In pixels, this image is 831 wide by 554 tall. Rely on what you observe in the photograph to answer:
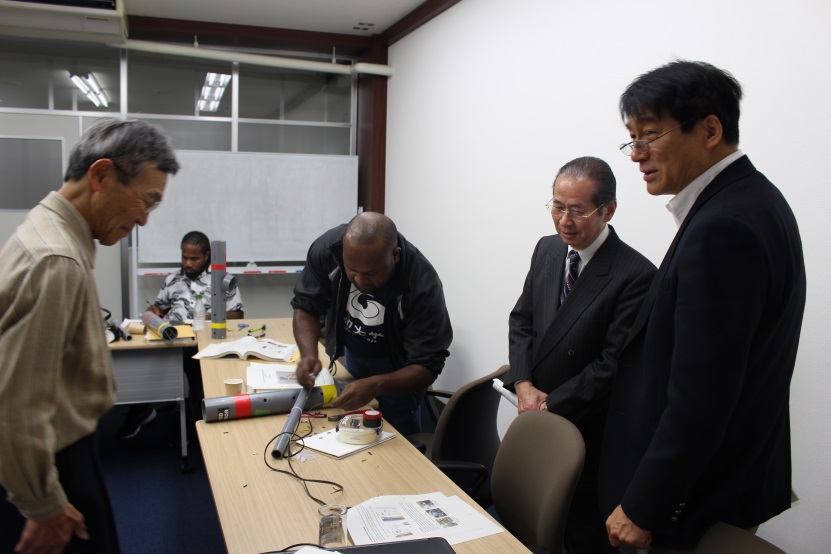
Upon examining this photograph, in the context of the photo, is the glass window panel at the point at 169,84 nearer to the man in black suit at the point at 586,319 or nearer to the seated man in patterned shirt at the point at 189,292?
the seated man in patterned shirt at the point at 189,292

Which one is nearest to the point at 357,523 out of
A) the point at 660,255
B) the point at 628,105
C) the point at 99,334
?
the point at 99,334

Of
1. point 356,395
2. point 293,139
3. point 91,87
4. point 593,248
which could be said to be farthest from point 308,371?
point 91,87

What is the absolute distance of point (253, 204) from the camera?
5469 mm

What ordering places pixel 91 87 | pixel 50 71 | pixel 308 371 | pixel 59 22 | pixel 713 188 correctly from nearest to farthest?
pixel 713 188
pixel 308 371
pixel 59 22
pixel 50 71
pixel 91 87

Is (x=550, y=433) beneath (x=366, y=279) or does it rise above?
beneath

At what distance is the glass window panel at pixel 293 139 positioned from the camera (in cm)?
573

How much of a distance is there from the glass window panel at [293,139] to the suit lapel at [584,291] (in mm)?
4359

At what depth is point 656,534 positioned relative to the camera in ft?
4.48

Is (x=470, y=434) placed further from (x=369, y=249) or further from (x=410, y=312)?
(x=369, y=249)

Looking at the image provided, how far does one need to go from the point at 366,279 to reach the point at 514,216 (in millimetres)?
1495

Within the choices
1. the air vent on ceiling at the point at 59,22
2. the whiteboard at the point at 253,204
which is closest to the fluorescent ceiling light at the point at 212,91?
the whiteboard at the point at 253,204

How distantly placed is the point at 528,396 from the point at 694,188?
103cm

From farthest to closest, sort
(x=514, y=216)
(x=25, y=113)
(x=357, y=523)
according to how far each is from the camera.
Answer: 1. (x=25, y=113)
2. (x=514, y=216)
3. (x=357, y=523)

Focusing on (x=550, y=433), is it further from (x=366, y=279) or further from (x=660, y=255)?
(x=660, y=255)
